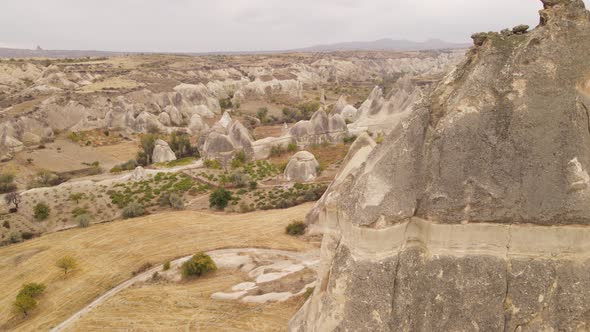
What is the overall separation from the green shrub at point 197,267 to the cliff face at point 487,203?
11.8 metres

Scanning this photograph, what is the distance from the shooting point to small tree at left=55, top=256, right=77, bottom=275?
68.4ft

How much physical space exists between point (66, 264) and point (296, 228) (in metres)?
12.0

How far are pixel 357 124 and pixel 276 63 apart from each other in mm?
70818

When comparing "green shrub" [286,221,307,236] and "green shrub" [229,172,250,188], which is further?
"green shrub" [229,172,250,188]

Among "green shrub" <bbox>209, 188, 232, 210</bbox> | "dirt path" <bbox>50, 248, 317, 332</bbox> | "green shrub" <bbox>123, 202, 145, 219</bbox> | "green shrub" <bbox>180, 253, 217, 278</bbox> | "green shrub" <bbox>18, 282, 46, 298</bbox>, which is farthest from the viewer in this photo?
"green shrub" <bbox>209, 188, 232, 210</bbox>

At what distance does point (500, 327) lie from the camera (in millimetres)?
8578

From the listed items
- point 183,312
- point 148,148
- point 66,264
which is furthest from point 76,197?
point 183,312

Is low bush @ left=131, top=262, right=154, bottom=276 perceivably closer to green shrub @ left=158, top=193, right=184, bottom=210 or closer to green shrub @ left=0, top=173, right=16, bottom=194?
green shrub @ left=158, top=193, right=184, bottom=210

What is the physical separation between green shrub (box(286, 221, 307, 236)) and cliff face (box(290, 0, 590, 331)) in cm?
1445

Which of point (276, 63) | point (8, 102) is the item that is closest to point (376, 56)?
point (276, 63)

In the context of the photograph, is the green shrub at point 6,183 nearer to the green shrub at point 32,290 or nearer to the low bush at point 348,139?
the green shrub at point 32,290

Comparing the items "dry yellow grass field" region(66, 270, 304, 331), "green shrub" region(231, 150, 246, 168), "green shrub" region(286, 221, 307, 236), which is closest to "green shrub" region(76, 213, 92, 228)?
"dry yellow grass field" region(66, 270, 304, 331)

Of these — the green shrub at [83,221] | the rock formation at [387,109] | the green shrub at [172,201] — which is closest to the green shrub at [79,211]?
the green shrub at [83,221]

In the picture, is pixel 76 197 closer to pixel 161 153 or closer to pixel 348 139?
pixel 161 153
